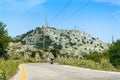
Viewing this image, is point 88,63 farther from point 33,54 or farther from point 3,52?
point 33,54

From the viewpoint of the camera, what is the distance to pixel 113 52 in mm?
70062

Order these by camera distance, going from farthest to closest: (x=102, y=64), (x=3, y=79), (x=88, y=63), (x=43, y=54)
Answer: (x=43, y=54) < (x=88, y=63) < (x=102, y=64) < (x=3, y=79)

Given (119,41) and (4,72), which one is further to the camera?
(119,41)

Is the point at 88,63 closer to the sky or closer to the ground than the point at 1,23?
closer to the ground

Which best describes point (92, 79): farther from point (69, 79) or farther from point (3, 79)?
→ point (3, 79)

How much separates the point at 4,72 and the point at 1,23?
50.3 metres

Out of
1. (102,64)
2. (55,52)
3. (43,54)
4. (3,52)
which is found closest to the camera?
(102,64)

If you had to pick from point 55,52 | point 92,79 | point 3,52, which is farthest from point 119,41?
point 55,52

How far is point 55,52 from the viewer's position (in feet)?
461

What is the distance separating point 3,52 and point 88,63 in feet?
76.0

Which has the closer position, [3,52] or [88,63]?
[88,63]

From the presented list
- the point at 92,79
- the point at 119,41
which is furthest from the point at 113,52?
the point at 92,79

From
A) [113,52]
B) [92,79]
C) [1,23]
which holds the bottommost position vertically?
[92,79]

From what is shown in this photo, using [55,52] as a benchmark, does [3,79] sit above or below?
below
